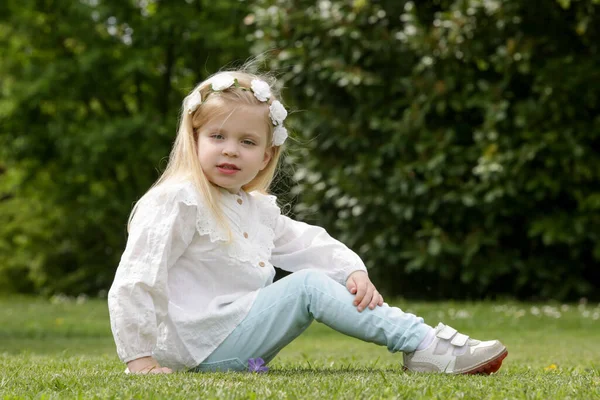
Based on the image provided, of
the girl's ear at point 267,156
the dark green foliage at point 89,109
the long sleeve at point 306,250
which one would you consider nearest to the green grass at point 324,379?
the long sleeve at point 306,250

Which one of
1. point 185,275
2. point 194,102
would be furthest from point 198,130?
point 185,275

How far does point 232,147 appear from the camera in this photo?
11.7 feet

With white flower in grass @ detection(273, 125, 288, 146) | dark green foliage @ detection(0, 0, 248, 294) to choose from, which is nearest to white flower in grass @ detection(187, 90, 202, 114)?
white flower in grass @ detection(273, 125, 288, 146)

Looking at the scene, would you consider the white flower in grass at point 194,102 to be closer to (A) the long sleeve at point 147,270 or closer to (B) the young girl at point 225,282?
(B) the young girl at point 225,282

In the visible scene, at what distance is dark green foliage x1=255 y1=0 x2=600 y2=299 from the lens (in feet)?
29.5

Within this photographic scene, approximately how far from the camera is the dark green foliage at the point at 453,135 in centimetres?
898

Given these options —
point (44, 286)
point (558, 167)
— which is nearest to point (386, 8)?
point (558, 167)

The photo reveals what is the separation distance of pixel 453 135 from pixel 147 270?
6609mm

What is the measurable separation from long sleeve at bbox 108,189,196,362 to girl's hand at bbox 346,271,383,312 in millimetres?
652

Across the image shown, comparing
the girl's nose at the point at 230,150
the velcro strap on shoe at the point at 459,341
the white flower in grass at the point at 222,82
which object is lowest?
the velcro strap on shoe at the point at 459,341

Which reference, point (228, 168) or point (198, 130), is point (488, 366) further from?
point (198, 130)

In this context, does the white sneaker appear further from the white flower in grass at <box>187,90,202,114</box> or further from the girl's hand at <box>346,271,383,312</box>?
the white flower in grass at <box>187,90,202,114</box>

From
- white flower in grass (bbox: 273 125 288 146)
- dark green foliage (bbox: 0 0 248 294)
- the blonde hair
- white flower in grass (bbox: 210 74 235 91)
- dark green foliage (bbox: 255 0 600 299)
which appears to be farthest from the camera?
dark green foliage (bbox: 0 0 248 294)

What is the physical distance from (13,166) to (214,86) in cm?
1182
